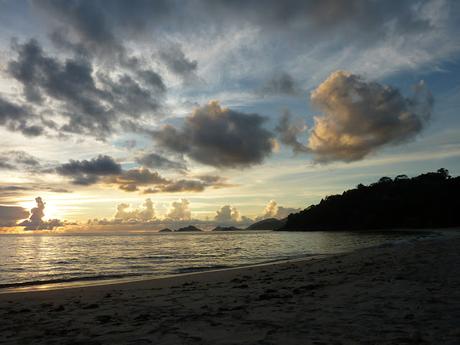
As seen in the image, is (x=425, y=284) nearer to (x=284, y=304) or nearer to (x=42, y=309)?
(x=284, y=304)

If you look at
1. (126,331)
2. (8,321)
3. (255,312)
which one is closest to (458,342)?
(255,312)

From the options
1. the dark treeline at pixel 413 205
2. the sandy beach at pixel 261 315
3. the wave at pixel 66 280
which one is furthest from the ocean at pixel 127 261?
the dark treeline at pixel 413 205

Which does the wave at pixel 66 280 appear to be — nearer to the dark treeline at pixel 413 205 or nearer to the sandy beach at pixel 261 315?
the sandy beach at pixel 261 315

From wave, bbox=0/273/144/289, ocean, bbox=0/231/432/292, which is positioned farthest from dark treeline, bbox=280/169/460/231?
wave, bbox=0/273/144/289

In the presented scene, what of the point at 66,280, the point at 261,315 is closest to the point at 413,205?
the point at 66,280

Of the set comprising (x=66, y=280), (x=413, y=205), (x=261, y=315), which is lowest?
(x=66, y=280)

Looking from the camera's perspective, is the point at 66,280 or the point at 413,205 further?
the point at 413,205

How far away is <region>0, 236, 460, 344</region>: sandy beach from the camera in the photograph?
715 centimetres

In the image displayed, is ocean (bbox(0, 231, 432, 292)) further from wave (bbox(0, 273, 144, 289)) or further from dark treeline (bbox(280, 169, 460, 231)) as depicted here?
dark treeline (bbox(280, 169, 460, 231))

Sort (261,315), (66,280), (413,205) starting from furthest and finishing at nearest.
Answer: (413,205)
(66,280)
(261,315)

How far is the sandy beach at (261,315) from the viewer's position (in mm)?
7152

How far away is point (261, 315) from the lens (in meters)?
9.22

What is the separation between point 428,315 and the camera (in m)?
8.20

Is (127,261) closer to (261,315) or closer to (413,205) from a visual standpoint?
(261,315)
